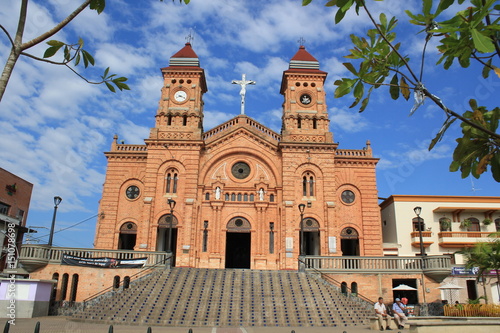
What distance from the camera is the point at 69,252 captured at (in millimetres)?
27000

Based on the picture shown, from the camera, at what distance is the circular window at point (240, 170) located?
117 ft

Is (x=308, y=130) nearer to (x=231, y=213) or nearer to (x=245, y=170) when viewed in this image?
(x=245, y=170)

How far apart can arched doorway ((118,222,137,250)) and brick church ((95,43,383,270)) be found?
0.28ft

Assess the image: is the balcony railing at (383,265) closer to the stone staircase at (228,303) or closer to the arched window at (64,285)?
the stone staircase at (228,303)

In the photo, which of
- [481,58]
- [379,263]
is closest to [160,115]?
[379,263]

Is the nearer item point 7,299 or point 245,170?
point 7,299

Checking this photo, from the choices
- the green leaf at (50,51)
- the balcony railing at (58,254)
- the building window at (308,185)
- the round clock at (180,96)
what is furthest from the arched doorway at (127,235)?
the green leaf at (50,51)

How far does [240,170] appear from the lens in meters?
35.8

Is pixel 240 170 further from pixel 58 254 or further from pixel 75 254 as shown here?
pixel 58 254

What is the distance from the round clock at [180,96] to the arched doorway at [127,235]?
11642 millimetres

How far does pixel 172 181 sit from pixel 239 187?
563 cm

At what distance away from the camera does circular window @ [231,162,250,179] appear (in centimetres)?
3559

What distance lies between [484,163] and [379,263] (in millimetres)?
24806

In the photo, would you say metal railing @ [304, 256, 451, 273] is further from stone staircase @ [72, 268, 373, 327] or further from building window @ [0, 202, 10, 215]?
building window @ [0, 202, 10, 215]
